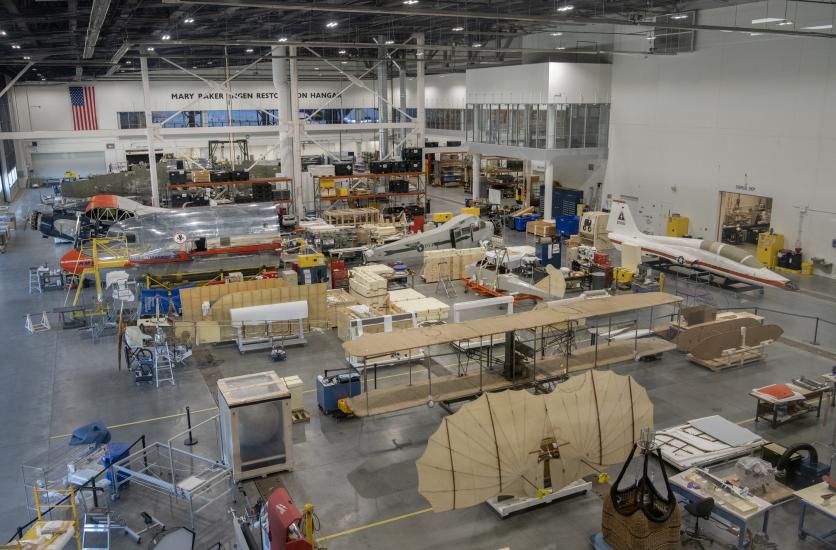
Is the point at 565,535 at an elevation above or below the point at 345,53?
below

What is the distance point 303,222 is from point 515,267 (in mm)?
13514

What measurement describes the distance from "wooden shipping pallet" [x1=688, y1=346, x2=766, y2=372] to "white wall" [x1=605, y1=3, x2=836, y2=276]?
12.3 m

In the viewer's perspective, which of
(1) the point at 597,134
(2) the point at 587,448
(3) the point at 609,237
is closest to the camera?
(2) the point at 587,448

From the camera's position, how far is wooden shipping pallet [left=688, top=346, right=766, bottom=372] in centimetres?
1856

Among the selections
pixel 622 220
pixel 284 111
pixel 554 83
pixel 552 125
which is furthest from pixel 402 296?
pixel 284 111

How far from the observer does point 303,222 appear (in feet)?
120

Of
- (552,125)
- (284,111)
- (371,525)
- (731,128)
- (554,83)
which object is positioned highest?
(554,83)

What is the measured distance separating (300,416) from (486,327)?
489cm

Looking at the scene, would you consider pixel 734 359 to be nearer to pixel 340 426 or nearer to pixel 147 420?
pixel 340 426

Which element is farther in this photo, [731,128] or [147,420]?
[731,128]

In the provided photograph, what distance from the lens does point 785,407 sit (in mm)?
15258

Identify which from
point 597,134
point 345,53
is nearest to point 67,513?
point 597,134

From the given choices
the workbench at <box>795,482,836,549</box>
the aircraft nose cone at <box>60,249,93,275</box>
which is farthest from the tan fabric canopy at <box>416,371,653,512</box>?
the aircraft nose cone at <box>60,249,93,275</box>

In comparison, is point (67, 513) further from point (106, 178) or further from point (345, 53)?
point (345, 53)
